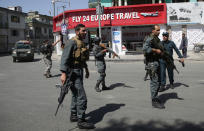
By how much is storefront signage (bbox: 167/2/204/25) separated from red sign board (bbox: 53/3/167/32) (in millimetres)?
642

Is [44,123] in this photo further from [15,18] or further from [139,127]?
[15,18]

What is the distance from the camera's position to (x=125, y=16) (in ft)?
73.6

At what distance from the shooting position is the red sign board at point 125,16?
2166cm

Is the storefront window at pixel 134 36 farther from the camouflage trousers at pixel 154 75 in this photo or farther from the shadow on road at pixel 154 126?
the shadow on road at pixel 154 126

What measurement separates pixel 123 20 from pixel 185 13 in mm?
5864

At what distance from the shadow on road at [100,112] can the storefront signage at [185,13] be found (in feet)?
58.3

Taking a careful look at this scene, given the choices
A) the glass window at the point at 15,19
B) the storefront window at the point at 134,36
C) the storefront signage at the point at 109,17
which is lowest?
the storefront window at the point at 134,36

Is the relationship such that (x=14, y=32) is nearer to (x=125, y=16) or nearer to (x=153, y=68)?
(x=125, y=16)

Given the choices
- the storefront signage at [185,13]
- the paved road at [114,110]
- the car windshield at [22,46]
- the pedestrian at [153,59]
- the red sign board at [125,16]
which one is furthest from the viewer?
the red sign board at [125,16]

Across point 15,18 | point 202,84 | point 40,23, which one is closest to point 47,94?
point 202,84

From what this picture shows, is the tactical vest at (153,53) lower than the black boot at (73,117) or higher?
higher

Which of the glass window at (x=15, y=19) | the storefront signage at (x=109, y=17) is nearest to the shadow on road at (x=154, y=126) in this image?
the storefront signage at (x=109, y=17)

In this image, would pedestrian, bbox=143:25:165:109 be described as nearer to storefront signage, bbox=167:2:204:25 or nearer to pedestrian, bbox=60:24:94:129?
pedestrian, bbox=60:24:94:129

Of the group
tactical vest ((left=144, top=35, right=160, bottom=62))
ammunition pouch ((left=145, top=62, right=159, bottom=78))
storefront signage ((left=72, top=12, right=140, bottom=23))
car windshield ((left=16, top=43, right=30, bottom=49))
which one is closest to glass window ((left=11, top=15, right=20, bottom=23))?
storefront signage ((left=72, top=12, right=140, bottom=23))
